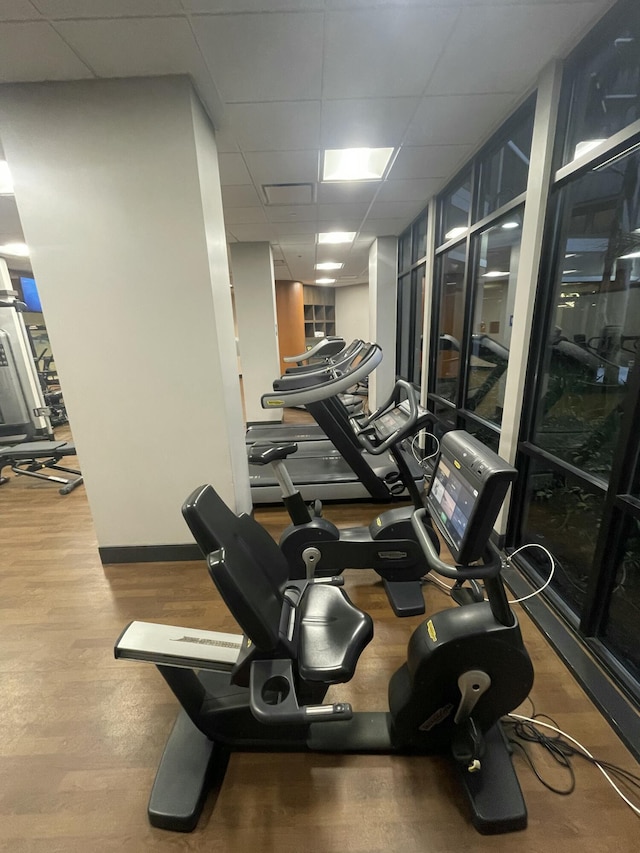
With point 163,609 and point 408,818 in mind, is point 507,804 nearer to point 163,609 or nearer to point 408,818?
point 408,818

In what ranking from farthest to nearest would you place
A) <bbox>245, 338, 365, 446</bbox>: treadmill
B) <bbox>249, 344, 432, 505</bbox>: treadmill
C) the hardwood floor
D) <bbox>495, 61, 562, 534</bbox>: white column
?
<bbox>245, 338, 365, 446</bbox>: treadmill
<bbox>249, 344, 432, 505</bbox>: treadmill
<bbox>495, 61, 562, 534</bbox>: white column
the hardwood floor

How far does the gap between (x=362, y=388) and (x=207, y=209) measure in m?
6.42

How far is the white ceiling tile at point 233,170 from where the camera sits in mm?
2730

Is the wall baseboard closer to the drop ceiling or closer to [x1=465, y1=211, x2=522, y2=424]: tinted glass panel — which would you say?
[x1=465, y1=211, x2=522, y2=424]: tinted glass panel

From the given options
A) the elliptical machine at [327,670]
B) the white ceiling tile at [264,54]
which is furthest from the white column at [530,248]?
the elliptical machine at [327,670]

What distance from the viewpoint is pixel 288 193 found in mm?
3467

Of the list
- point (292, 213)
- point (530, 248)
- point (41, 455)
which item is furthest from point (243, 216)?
point (41, 455)

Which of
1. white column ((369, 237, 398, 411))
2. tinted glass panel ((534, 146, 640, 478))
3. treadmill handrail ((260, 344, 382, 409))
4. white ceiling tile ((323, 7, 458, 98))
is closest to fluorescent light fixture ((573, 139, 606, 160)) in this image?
tinted glass panel ((534, 146, 640, 478))

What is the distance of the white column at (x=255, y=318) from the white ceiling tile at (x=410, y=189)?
246 cm

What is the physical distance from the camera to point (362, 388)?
8.29 meters

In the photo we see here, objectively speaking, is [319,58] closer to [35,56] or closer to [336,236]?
[35,56]

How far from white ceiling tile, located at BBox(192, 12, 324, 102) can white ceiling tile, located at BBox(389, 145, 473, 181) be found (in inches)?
43.2

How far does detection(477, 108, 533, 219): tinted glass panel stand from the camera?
2257 millimetres

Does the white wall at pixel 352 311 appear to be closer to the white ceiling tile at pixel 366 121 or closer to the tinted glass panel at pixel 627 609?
the white ceiling tile at pixel 366 121
